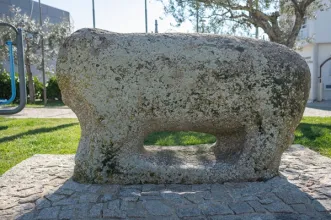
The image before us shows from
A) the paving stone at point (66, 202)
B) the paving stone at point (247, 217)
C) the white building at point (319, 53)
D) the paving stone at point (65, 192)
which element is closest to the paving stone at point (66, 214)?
the paving stone at point (66, 202)

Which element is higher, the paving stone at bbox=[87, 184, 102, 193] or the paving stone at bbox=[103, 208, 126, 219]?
the paving stone at bbox=[87, 184, 102, 193]

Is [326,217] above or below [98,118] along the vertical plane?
below

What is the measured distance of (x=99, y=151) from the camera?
3209 millimetres

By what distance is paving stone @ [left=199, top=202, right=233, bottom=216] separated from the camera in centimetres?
260

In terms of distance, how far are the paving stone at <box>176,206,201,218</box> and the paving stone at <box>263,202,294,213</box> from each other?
59 centimetres

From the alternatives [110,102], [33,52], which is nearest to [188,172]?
[110,102]

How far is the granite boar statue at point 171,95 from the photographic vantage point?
3174mm

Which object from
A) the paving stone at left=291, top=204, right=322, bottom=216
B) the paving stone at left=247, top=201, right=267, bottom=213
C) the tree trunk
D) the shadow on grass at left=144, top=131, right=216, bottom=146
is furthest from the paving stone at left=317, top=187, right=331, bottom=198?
the tree trunk

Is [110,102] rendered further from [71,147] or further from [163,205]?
[71,147]

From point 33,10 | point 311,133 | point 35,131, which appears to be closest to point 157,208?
point 311,133

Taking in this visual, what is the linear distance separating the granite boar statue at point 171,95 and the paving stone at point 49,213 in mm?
604

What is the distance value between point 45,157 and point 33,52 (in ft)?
44.9

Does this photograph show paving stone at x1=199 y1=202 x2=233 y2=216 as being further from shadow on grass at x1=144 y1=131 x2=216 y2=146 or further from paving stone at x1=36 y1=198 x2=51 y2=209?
shadow on grass at x1=144 y1=131 x2=216 y2=146

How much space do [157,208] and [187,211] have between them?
26 cm
